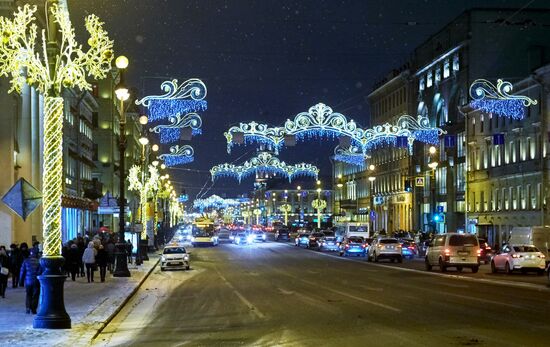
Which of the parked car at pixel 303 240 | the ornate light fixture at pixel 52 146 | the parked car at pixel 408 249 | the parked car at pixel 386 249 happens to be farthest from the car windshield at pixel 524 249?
the parked car at pixel 303 240

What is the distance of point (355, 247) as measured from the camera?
6850 centimetres

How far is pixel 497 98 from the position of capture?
4872 cm

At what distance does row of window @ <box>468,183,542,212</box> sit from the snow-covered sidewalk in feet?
133

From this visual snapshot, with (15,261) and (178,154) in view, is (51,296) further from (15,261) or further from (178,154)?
(178,154)

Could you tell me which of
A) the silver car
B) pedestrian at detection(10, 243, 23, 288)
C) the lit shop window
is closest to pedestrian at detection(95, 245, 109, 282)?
pedestrian at detection(10, 243, 23, 288)

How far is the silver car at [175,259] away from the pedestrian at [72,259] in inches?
410

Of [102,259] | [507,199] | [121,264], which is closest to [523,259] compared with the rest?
[121,264]

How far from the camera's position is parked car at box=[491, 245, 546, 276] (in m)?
42.3

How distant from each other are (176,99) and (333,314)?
19.4 meters

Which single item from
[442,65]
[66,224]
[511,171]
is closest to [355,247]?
[511,171]

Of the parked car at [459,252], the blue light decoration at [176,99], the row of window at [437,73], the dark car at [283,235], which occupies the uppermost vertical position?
the row of window at [437,73]

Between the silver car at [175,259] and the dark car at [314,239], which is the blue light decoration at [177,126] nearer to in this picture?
the silver car at [175,259]

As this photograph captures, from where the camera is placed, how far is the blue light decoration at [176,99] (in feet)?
126

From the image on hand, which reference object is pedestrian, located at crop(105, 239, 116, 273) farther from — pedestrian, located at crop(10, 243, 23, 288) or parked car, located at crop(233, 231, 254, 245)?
parked car, located at crop(233, 231, 254, 245)
